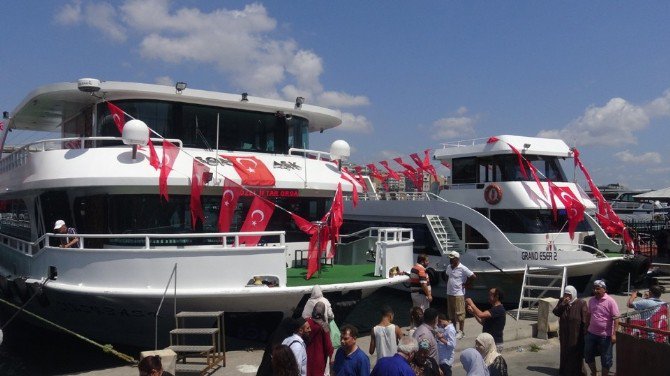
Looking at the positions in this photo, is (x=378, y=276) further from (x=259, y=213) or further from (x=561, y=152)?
(x=561, y=152)

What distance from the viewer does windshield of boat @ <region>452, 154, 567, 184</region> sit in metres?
18.0

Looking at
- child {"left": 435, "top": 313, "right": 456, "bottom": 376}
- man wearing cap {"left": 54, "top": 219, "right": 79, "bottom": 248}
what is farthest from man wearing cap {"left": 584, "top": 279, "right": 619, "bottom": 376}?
man wearing cap {"left": 54, "top": 219, "right": 79, "bottom": 248}

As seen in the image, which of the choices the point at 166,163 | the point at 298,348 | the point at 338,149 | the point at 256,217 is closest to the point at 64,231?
the point at 166,163

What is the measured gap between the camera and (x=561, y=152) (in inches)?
733

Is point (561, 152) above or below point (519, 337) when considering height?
above

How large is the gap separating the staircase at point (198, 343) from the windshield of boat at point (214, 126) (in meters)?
3.91

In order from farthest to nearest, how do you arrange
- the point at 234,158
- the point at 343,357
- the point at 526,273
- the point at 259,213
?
1. the point at 526,273
2. the point at 234,158
3. the point at 259,213
4. the point at 343,357

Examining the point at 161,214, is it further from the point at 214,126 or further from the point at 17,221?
the point at 17,221

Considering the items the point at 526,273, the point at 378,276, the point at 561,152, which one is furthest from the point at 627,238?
the point at 378,276

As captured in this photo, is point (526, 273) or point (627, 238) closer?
point (526, 273)

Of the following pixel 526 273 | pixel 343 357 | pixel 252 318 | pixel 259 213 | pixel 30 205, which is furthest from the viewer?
pixel 526 273

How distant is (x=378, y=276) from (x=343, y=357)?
537cm

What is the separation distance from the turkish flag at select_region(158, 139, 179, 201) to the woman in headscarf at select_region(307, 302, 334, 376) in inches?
183

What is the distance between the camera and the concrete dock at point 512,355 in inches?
336
